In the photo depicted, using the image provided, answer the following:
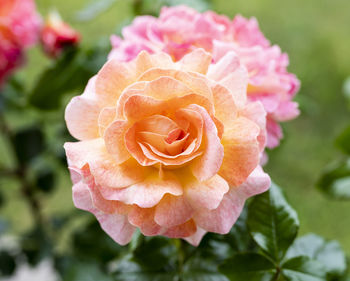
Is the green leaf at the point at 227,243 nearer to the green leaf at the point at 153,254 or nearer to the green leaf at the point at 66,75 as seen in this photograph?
the green leaf at the point at 153,254

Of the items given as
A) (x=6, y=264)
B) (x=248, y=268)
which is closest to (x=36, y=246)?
(x=6, y=264)

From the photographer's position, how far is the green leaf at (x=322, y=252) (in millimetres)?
439

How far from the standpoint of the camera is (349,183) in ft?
1.78

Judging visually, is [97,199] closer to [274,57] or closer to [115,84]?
[115,84]

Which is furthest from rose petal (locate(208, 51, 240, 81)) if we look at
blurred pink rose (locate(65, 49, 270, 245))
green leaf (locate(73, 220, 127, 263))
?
green leaf (locate(73, 220, 127, 263))

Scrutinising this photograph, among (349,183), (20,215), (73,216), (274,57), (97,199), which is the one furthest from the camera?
A: (20,215)

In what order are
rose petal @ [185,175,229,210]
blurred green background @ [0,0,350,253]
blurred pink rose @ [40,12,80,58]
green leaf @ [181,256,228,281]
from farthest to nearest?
1. blurred green background @ [0,0,350,253]
2. blurred pink rose @ [40,12,80,58]
3. green leaf @ [181,256,228,281]
4. rose petal @ [185,175,229,210]

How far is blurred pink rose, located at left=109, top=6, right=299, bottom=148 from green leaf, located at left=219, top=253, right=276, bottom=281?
0.30 ft

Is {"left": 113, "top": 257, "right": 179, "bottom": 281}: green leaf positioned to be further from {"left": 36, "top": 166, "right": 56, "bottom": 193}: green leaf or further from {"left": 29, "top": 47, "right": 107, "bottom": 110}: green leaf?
{"left": 36, "top": 166, "right": 56, "bottom": 193}: green leaf

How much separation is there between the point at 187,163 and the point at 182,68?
2.6 inches

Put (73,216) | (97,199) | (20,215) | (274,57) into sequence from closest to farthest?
(97,199), (274,57), (73,216), (20,215)

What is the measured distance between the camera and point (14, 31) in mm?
730

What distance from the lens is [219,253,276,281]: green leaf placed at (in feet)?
1.22

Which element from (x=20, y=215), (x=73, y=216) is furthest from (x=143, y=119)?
(x=20, y=215)
